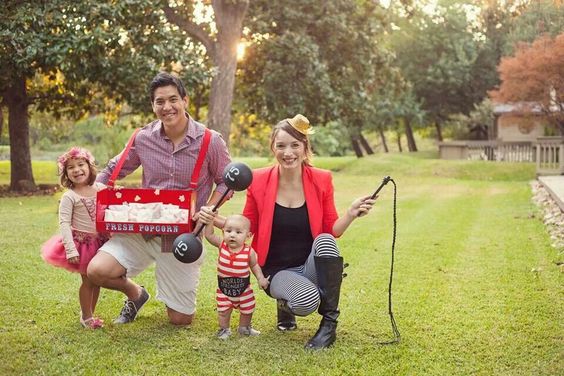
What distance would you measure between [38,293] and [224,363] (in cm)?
257

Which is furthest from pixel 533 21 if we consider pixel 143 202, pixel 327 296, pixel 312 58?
pixel 143 202

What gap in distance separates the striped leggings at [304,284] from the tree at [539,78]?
45.8 ft

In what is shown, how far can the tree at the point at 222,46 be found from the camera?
18.0m

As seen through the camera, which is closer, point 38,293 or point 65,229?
point 65,229

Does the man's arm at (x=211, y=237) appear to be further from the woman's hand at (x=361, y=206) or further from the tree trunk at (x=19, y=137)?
the tree trunk at (x=19, y=137)

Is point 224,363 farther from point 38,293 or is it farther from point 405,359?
point 38,293

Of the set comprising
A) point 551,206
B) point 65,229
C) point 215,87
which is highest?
point 215,87

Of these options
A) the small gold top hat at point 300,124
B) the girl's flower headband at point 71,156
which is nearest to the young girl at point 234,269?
the small gold top hat at point 300,124

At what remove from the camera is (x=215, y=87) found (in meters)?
18.2

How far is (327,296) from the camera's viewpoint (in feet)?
15.3

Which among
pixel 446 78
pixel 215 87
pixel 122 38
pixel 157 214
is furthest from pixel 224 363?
pixel 446 78

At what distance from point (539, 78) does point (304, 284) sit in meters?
16.8

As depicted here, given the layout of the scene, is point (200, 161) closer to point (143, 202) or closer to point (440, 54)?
point (143, 202)

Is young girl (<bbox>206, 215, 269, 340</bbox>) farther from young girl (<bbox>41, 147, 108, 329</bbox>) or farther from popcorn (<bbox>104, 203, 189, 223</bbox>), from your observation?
young girl (<bbox>41, 147, 108, 329</bbox>)
